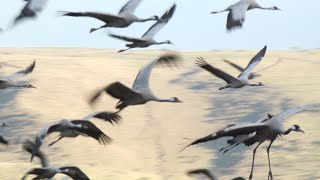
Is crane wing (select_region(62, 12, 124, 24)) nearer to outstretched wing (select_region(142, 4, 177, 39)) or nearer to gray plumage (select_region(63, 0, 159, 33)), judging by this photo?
gray plumage (select_region(63, 0, 159, 33))

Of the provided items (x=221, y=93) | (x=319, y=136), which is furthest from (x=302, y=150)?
(x=221, y=93)

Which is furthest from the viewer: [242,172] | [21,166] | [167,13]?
[242,172]

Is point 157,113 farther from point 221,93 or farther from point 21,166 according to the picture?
point 21,166

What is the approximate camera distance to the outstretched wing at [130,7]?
1896cm

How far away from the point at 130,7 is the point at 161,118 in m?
33.8

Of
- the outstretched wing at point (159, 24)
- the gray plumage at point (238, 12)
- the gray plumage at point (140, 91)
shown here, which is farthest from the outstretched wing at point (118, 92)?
the gray plumage at point (238, 12)

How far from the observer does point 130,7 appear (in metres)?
19.2

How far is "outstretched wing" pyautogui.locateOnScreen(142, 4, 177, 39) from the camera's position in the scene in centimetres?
2000

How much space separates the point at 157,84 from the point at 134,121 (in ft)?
33.3

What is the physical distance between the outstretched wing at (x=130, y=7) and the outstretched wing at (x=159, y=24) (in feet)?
2.00

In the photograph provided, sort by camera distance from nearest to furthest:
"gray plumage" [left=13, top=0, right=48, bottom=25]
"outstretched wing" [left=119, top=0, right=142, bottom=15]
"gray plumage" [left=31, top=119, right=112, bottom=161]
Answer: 1. "gray plumage" [left=31, top=119, right=112, bottom=161]
2. "gray plumage" [left=13, top=0, right=48, bottom=25]
3. "outstretched wing" [left=119, top=0, right=142, bottom=15]

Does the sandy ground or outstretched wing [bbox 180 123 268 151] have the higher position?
outstretched wing [bbox 180 123 268 151]

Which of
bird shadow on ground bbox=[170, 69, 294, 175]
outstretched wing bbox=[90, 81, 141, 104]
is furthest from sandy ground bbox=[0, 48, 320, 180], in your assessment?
outstretched wing bbox=[90, 81, 141, 104]

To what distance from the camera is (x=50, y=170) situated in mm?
17062
